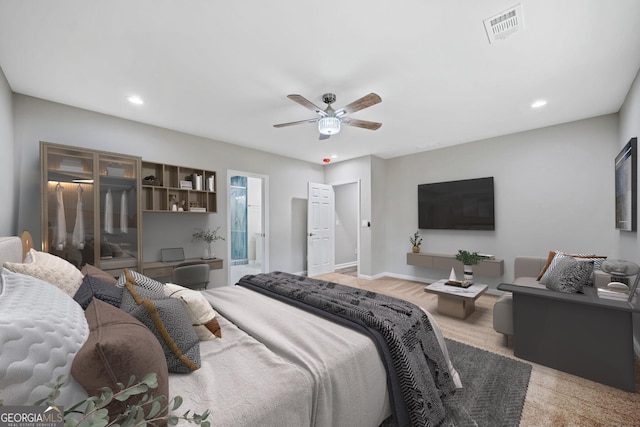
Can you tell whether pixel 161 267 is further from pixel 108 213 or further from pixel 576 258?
pixel 576 258

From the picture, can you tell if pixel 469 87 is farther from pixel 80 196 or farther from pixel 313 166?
pixel 80 196

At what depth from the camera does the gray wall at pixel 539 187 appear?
137 inches

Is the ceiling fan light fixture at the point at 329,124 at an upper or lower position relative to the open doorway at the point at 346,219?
upper

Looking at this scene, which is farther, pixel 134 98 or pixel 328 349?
pixel 134 98

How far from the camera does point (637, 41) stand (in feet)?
6.68

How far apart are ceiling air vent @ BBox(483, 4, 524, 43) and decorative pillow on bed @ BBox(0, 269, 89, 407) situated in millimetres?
2763

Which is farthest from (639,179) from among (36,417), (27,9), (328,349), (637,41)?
(27,9)

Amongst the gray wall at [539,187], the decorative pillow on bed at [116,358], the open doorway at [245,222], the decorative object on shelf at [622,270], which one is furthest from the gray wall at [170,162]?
Result: the decorative object on shelf at [622,270]

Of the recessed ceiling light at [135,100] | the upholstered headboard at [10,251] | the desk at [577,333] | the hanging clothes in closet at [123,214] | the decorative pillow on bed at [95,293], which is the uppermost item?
the recessed ceiling light at [135,100]

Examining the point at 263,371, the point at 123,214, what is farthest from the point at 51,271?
the point at 123,214

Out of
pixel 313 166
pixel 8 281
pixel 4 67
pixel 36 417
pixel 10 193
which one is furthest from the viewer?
pixel 313 166

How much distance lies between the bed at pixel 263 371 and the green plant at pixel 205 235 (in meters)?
2.48

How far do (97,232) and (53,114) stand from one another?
144 centimetres

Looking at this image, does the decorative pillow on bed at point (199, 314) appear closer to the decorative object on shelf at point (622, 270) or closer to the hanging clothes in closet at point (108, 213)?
the hanging clothes in closet at point (108, 213)
